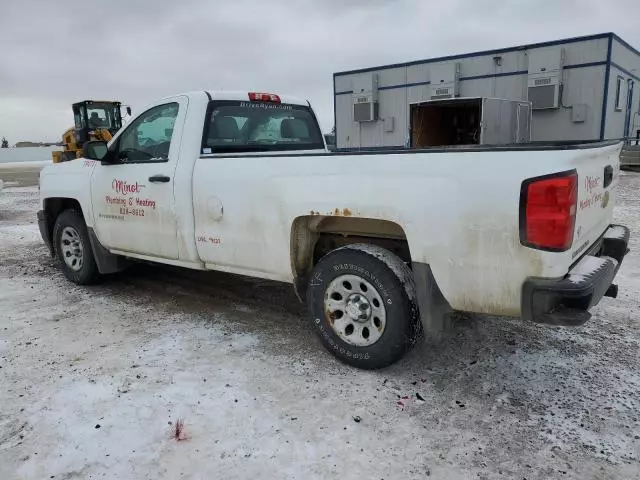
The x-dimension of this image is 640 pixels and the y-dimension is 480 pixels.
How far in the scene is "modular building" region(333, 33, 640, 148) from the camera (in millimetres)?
14008

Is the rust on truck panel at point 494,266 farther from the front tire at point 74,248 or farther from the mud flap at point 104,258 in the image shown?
the front tire at point 74,248

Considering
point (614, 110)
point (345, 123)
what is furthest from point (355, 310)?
point (345, 123)

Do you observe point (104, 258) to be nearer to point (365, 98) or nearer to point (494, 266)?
point (494, 266)

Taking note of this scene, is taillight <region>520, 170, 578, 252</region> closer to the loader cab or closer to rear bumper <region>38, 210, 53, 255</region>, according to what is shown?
rear bumper <region>38, 210, 53, 255</region>

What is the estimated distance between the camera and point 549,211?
2.61 m

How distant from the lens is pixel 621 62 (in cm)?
1458

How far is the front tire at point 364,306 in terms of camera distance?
324 cm

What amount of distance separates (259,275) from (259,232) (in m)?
0.37

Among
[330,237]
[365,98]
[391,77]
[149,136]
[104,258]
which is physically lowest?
[104,258]

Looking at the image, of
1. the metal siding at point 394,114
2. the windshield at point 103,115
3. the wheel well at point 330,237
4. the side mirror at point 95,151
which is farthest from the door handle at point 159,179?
the windshield at point 103,115

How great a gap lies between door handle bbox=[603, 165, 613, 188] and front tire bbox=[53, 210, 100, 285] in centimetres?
473

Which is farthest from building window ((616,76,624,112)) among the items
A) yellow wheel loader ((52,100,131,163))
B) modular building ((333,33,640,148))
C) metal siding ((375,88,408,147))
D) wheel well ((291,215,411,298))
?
yellow wheel loader ((52,100,131,163))

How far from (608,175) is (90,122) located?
21.7 meters

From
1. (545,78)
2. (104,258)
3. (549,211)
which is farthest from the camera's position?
(545,78)
